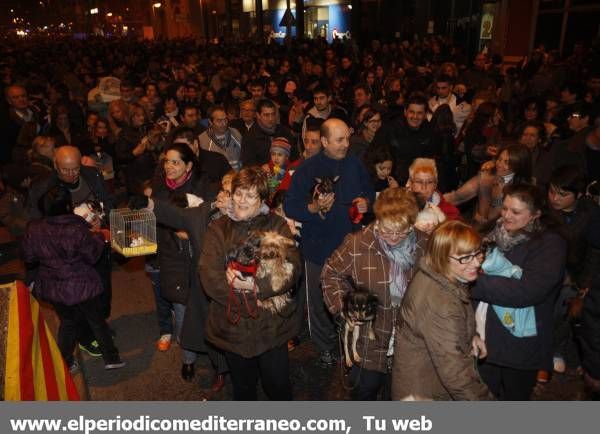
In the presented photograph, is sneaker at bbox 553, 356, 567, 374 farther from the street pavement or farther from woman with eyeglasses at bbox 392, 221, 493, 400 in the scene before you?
woman with eyeglasses at bbox 392, 221, 493, 400

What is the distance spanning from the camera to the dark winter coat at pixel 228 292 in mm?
3273

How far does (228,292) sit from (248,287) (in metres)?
0.15

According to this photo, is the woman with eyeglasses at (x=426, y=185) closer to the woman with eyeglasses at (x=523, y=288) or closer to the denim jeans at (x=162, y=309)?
the woman with eyeglasses at (x=523, y=288)

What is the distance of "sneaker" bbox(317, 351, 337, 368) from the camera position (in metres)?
4.78

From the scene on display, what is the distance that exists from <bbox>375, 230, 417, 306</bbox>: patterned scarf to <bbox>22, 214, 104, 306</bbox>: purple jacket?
240 cm

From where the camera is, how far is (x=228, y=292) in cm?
325

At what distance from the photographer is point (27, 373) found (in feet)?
9.36

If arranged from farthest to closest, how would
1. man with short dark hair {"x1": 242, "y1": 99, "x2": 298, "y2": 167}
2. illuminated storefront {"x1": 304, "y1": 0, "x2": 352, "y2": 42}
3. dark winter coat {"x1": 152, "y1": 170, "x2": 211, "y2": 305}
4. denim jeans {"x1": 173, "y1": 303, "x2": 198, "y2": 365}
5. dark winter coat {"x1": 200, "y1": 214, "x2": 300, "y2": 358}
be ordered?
illuminated storefront {"x1": 304, "y1": 0, "x2": 352, "y2": 42} → man with short dark hair {"x1": 242, "y1": 99, "x2": 298, "y2": 167} → denim jeans {"x1": 173, "y1": 303, "x2": 198, "y2": 365} → dark winter coat {"x1": 152, "y1": 170, "x2": 211, "y2": 305} → dark winter coat {"x1": 200, "y1": 214, "x2": 300, "y2": 358}

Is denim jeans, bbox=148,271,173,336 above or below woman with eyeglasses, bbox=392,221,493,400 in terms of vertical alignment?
below

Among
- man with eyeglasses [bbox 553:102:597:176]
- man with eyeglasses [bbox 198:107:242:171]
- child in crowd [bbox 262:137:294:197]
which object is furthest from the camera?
man with eyeglasses [bbox 198:107:242:171]

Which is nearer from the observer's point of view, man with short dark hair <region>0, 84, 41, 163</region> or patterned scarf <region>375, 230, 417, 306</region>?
patterned scarf <region>375, 230, 417, 306</region>

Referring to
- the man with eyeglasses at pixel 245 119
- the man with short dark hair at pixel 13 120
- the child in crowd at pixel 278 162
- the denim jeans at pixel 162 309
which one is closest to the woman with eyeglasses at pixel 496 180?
Answer: the child in crowd at pixel 278 162

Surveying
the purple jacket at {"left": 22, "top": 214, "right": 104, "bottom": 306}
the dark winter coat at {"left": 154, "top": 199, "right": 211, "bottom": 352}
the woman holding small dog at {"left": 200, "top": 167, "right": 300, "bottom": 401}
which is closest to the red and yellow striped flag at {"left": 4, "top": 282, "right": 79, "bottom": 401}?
the purple jacket at {"left": 22, "top": 214, "right": 104, "bottom": 306}

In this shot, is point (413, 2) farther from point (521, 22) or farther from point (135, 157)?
point (135, 157)
